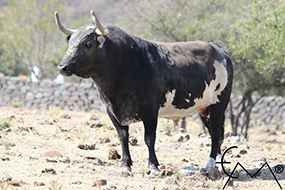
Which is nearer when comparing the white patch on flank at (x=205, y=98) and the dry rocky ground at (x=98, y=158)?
the dry rocky ground at (x=98, y=158)

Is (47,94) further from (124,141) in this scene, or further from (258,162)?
(124,141)

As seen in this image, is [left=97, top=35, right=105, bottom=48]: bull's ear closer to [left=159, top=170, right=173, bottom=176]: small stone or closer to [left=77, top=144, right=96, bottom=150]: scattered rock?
[left=159, top=170, right=173, bottom=176]: small stone

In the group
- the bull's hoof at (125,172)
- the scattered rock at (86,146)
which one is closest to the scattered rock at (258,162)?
the bull's hoof at (125,172)

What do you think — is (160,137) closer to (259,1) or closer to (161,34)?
(259,1)

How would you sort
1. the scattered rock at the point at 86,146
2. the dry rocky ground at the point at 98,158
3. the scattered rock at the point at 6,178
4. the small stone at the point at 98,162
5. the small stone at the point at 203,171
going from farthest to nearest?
the scattered rock at the point at 86,146, the small stone at the point at 98,162, the small stone at the point at 203,171, the dry rocky ground at the point at 98,158, the scattered rock at the point at 6,178

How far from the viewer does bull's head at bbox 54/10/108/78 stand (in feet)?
23.7

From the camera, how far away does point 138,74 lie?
7.79 meters

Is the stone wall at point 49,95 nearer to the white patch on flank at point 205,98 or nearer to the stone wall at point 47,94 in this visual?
the stone wall at point 47,94

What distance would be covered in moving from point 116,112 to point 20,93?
21.2 metres

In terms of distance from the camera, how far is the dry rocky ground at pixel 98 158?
689 centimetres

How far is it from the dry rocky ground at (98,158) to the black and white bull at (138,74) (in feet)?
1.76

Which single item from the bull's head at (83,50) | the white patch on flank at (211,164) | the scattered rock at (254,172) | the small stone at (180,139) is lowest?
the small stone at (180,139)

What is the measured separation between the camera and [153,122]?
25.8 ft

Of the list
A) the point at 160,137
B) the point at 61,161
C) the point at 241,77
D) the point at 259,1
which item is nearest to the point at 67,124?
the point at 160,137
